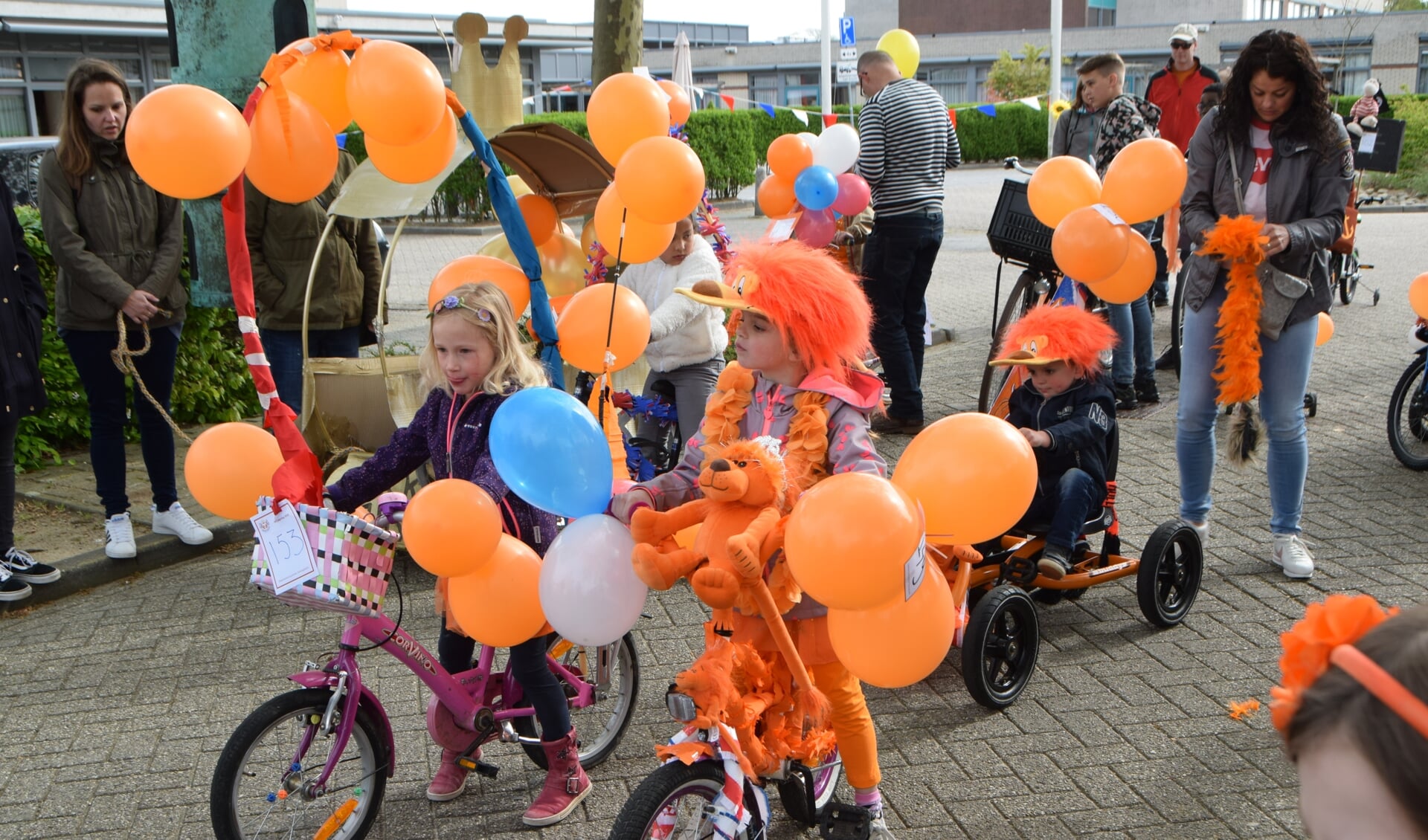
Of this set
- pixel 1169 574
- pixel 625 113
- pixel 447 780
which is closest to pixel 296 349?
pixel 625 113

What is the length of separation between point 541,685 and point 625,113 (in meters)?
1.90

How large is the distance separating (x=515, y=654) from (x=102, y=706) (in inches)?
77.1

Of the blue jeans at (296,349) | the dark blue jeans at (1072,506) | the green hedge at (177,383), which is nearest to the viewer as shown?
the dark blue jeans at (1072,506)

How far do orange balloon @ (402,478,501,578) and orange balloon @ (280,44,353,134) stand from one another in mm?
1233

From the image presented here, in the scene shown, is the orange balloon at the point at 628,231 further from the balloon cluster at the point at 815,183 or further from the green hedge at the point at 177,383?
the green hedge at the point at 177,383

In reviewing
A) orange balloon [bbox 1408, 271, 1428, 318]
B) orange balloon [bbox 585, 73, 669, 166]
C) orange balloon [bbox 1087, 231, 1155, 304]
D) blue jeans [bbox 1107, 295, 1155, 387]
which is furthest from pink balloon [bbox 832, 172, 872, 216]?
orange balloon [bbox 585, 73, 669, 166]

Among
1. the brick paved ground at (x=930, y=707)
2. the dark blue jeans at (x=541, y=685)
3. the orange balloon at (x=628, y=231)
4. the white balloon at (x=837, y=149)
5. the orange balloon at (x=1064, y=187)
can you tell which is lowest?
the brick paved ground at (x=930, y=707)

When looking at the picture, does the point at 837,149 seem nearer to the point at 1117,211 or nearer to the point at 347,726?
the point at 1117,211

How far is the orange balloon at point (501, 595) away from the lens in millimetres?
3008

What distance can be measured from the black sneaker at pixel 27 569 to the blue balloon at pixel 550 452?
3.62m

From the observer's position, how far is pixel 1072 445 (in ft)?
14.7

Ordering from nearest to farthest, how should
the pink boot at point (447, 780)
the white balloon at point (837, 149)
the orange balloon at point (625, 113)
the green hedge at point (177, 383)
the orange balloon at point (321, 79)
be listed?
the orange balloon at point (321, 79) < the pink boot at point (447, 780) < the orange balloon at point (625, 113) < the green hedge at point (177, 383) < the white balloon at point (837, 149)

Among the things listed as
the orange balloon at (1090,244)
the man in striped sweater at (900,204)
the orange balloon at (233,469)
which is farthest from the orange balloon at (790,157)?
the orange balloon at (233,469)

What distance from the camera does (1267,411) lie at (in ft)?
16.3
